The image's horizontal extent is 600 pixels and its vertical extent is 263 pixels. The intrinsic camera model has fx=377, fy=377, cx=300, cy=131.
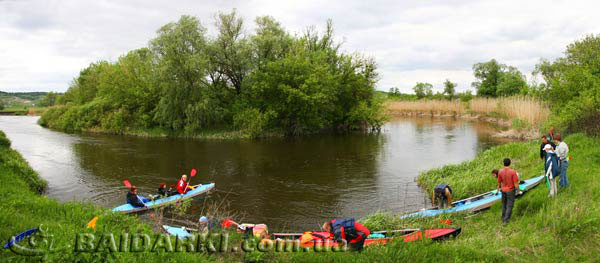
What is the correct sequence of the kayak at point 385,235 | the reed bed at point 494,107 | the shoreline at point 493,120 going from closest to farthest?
the kayak at point 385,235
the shoreline at point 493,120
the reed bed at point 494,107

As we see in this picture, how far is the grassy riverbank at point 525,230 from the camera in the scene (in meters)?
7.03

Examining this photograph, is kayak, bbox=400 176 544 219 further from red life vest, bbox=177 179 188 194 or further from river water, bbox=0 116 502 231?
red life vest, bbox=177 179 188 194

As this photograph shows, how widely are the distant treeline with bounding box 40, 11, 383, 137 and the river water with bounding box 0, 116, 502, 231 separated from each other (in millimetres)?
3078

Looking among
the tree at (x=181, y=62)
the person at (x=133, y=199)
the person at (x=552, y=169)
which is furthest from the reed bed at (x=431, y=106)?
the person at (x=133, y=199)

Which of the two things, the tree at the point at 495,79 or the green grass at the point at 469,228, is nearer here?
the green grass at the point at 469,228

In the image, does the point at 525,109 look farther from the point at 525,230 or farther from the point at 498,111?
the point at 525,230

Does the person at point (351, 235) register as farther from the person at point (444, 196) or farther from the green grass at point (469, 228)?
the person at point (444, 196)

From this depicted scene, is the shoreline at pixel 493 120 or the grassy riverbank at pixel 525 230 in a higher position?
the shoreline at pixel 493 120

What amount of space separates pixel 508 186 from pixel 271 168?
13.4 m

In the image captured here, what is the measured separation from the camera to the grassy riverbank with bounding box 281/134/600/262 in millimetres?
7031

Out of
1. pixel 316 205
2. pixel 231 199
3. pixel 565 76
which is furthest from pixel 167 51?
pixel 565 76

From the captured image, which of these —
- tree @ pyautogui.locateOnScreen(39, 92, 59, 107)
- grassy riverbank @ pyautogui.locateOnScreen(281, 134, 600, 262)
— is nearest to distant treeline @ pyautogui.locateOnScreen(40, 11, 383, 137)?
grassy riverbank @ pyautogui.locateOnScreen(281, 134, 600, 262)

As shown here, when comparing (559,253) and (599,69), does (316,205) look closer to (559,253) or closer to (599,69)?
(559,253)

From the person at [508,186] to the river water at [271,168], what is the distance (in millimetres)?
4209
